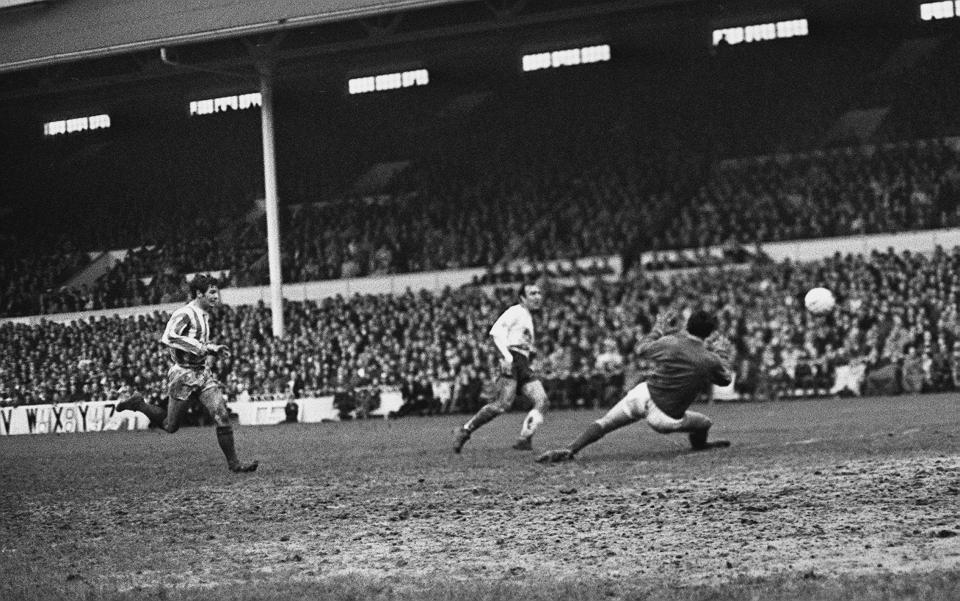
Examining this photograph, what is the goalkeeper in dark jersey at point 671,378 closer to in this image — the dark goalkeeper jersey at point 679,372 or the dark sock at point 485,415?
the dark goalkeeper jersey at point 679,372

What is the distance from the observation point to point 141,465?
17.7m

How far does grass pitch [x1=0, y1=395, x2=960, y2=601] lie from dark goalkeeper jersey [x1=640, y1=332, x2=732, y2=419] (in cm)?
67

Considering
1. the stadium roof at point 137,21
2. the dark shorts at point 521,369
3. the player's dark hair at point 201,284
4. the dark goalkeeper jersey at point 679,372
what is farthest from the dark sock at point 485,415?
the stadium roof at point 137,21

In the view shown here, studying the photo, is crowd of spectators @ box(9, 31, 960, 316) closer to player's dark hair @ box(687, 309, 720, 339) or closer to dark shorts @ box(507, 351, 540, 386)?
dark shorts @ box(507, 351, 540, 386)

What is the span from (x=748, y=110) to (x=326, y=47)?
1395 centimetres

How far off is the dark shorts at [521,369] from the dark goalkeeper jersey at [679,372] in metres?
2.79

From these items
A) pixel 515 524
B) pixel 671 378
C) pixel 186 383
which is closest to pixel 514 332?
pixel 671 378

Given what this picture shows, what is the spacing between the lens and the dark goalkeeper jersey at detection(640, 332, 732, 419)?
1367cm

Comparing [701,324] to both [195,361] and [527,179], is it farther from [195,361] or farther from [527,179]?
[527,179]

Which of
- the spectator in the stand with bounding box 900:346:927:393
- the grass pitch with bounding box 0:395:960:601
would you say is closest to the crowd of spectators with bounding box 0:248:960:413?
the spectator in the stand with bounding box 900:346:927:393

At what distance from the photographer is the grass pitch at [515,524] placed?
7.41 meters

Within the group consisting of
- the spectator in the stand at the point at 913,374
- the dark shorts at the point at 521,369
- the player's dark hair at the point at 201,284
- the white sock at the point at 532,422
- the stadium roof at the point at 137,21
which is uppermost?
the stadium roof at the point at 137,21

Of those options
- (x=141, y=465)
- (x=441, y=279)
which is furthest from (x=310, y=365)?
(x=141, y=465)

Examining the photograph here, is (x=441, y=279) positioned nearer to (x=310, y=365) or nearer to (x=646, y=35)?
(x=310, y=365)
